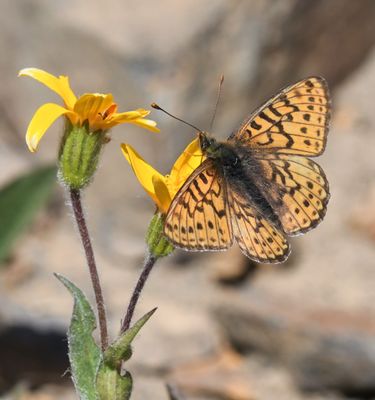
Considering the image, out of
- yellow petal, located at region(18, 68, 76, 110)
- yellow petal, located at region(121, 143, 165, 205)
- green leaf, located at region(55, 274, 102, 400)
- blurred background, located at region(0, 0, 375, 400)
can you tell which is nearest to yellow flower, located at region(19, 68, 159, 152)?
yellow petal, located at region(18, 68, 76, 110)

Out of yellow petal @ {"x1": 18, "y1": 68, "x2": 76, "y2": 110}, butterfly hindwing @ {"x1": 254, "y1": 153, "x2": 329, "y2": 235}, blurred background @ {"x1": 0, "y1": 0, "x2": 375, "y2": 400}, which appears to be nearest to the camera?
yellow petal @ {"x1": 18, "y1": 68, "x2": 76, "y2": 110}

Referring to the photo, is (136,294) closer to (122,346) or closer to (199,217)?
(122,346)

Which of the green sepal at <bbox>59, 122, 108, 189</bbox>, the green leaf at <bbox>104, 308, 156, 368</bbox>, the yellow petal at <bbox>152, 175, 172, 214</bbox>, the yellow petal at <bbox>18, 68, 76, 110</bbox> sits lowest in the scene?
the green leaf at <bbox>104, 308, 156, 368</bbox>

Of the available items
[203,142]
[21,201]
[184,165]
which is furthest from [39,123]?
[21,201]

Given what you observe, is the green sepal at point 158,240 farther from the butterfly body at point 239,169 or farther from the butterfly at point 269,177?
the butterfly body at point 239,169

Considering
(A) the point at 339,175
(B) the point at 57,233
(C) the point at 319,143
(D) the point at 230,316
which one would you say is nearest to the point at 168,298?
(D) the point at 230,316

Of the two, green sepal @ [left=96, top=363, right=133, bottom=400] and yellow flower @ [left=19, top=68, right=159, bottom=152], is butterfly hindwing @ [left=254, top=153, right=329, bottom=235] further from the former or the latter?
green sepal @ [left=96, top=363, right=133, bottom=400]

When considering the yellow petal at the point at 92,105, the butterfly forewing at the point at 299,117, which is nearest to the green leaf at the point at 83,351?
the yellow petal at the point at 92,105
